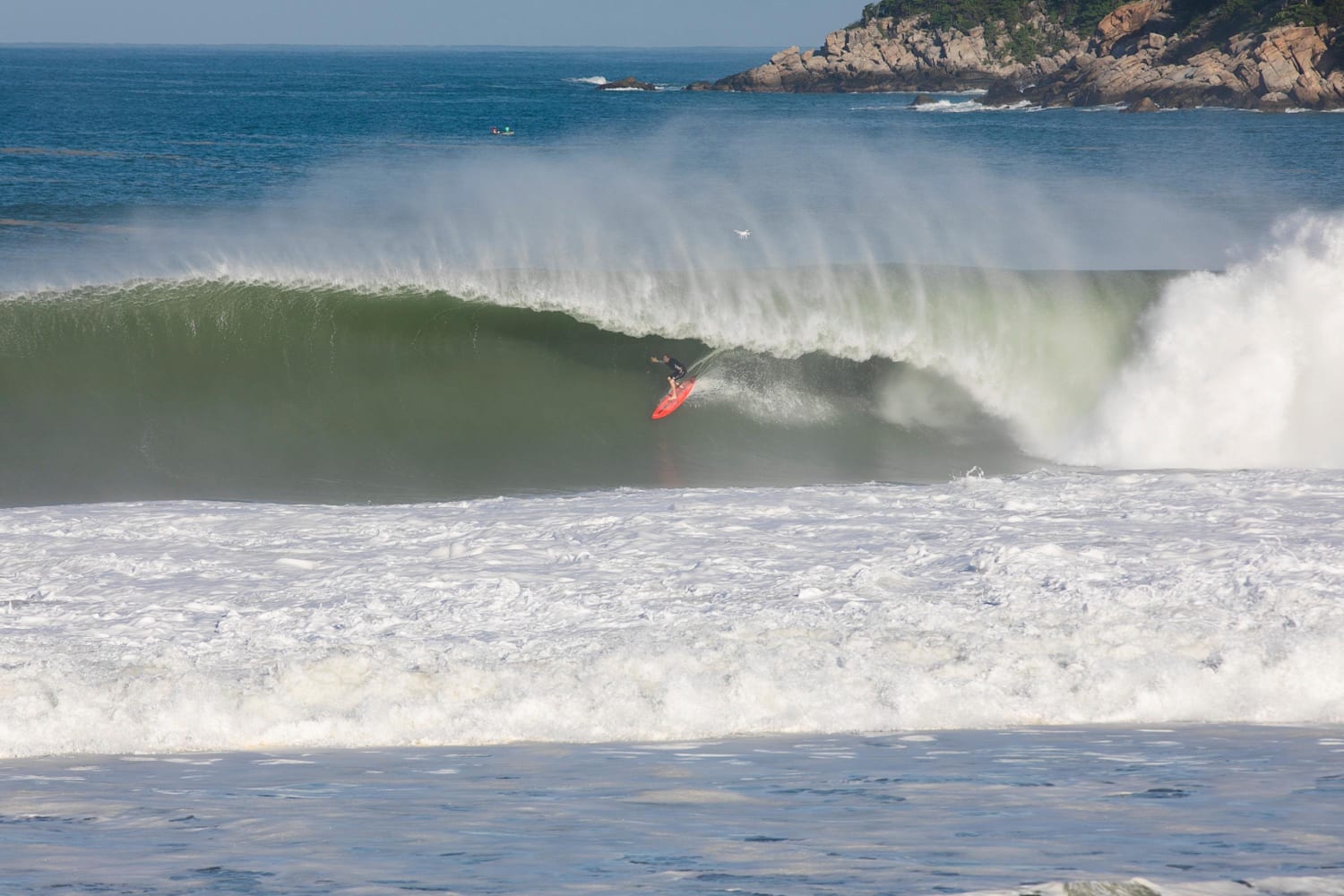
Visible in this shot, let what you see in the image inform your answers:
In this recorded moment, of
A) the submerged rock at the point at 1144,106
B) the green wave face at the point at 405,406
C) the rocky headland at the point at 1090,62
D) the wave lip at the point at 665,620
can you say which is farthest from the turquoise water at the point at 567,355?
the rocky headland at the point at 1090,62

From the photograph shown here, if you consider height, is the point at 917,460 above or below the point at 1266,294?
below

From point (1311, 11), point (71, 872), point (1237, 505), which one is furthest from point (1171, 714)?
point (1311, 11)

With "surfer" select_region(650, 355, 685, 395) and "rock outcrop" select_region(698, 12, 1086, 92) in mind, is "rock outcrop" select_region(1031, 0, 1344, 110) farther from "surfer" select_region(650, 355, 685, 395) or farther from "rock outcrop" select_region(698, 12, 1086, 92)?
"surfer" select_region(650, 355, 685, 395)

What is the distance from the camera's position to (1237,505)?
24.8 ft

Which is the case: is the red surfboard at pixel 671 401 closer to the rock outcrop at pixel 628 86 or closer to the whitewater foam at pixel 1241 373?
the whitewater foam at pixel 1241 373

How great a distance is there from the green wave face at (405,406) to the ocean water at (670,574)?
50 mm

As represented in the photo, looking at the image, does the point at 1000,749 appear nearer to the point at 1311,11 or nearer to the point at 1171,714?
the point at 1171,714

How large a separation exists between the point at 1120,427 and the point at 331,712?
8401mm

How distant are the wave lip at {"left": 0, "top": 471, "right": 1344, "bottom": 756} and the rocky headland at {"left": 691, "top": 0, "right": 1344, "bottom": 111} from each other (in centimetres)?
6135

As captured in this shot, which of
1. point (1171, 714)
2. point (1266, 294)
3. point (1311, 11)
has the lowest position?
point (1171, 714)

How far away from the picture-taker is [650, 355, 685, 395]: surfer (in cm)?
1219

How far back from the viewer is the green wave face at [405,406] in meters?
10.6

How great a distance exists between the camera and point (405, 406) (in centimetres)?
1211

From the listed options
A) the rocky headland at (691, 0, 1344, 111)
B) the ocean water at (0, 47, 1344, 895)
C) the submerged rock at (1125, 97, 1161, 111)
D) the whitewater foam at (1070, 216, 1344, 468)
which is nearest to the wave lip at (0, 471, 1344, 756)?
the ocean water at (0, 47, 1344, 895)
